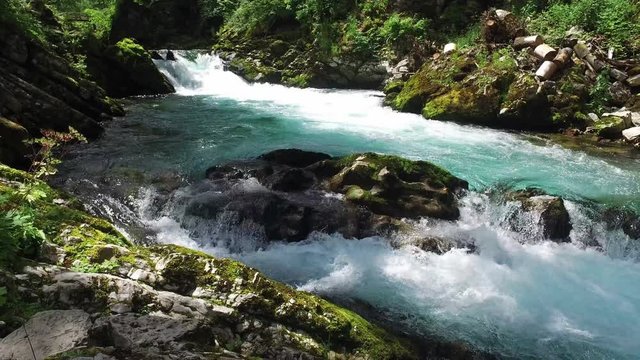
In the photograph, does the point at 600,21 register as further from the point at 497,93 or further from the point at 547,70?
the point at 497,93

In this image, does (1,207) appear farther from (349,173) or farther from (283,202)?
(349,173)

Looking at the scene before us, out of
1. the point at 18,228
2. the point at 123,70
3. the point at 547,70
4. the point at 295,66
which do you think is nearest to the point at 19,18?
the point at 123,70

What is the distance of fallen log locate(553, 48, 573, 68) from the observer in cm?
1459

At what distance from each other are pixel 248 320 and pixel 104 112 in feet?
40.0

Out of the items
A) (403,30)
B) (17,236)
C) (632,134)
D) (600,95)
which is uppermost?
(403,30)

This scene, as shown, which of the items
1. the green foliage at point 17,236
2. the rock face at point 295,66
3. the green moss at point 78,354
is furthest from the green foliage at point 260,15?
the green moss at point 78,354

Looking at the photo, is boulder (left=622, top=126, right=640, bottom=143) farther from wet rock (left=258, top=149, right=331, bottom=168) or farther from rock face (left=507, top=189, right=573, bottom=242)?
wet rock (left=258, top=149, right=331, bottom=168)

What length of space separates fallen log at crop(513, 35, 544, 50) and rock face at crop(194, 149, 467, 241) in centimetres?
853

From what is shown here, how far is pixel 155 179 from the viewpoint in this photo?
31.6 feet

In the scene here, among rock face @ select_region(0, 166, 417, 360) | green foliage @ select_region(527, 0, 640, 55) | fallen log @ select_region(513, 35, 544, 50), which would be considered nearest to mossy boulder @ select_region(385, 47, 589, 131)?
fallen log @ select_region(513, 35, 544, 50)

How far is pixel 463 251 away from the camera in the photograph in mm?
7934

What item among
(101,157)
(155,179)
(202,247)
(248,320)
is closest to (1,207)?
(248,320)

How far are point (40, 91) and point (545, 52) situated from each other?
1442cm

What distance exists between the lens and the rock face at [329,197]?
822cm
